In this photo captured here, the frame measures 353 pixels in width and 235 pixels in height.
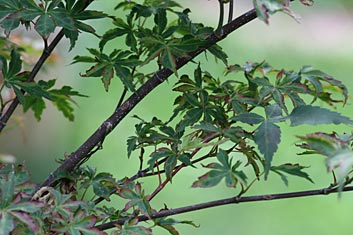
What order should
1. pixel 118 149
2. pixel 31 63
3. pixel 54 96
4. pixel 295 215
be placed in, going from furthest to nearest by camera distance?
pixel 118 149, pixel 295 215, pixel 31 63, pixel 54 96

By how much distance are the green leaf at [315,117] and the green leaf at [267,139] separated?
24 mm

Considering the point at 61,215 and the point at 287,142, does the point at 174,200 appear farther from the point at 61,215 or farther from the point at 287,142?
the point at 61,215

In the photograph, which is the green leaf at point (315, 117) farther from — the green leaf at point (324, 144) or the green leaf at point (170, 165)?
the green leaf at point (170, 165)

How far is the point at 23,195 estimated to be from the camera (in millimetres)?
696

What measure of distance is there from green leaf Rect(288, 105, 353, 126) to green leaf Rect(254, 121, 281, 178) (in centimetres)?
2

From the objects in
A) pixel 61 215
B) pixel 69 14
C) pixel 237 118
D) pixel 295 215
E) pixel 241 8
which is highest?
pixel 241 8

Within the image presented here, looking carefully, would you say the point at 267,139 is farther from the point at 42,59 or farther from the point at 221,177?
the point at 42,59

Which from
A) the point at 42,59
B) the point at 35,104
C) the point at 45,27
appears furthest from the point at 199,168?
the point at 45,27

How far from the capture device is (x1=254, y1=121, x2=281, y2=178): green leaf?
2.25ft

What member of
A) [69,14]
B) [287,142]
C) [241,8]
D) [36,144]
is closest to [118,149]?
[36,144]

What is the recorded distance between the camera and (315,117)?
0.71 m

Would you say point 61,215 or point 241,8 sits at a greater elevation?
point 241,8

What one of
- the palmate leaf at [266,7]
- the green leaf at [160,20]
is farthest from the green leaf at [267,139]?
the green leaf at [160,20]

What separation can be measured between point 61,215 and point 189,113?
24cm
